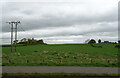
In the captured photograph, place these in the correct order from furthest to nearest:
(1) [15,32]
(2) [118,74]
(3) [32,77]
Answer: (1) [15,32], (2) [118,74], (3) [32,77]

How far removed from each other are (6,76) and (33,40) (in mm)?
100900

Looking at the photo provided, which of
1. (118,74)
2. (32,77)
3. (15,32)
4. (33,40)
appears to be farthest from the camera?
(33,40)

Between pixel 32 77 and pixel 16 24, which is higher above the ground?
pixel 16 24

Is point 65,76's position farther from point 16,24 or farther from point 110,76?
point 16,24

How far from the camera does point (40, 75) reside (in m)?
7.42

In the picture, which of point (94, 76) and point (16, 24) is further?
point (16, 24)

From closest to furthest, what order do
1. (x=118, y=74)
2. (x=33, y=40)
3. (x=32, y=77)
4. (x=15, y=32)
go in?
1. (x=32, y=77)
2. (x=118, y=74)
3. (x=15, y=32)
4. (x=33, y=40)

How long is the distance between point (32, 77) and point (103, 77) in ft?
11.6

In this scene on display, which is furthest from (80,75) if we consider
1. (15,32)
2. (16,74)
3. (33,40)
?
(33,40)

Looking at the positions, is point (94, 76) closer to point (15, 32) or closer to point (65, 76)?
point (65, 76)

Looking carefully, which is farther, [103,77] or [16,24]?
[16,24]

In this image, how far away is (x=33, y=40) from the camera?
350ft

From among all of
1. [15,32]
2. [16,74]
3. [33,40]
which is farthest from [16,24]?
[33,40]

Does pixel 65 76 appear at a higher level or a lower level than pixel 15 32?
lower
